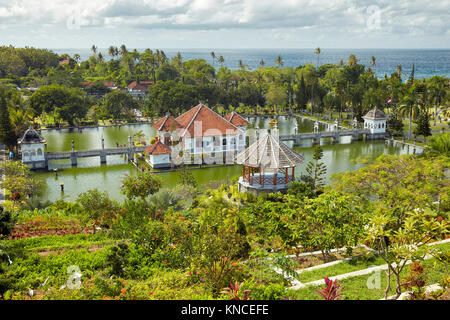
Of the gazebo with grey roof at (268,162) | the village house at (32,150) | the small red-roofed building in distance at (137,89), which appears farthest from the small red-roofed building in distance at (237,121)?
the small red-roofed building in distance at (137,89)

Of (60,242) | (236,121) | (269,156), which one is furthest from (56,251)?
(236,121)

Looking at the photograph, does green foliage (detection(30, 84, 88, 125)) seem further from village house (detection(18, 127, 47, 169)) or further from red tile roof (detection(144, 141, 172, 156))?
red tile roof (detection(144, 141, 172, 156))

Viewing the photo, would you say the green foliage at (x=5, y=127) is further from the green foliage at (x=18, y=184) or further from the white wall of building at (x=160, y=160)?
the white wall of building at (x=160, y=160)

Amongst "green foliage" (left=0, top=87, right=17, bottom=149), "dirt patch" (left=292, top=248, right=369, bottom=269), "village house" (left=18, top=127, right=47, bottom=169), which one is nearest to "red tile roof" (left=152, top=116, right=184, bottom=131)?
"village house" (left=18, top=127, right=47, bottom=169)

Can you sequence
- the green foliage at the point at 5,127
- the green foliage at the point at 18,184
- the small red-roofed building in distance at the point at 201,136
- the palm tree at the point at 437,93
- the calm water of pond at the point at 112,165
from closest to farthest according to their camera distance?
the green foliage at the point at 18,184 → the calm water of pond at the point at 112,165 → the green foliage at the point at 5,127 → the small red-roofed building in distance at the point at 201,136 → the palm tree at the point at 437,93
